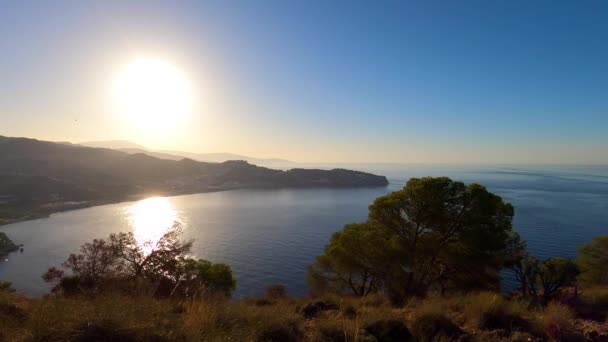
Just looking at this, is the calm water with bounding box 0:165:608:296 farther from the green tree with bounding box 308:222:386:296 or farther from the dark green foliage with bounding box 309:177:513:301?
the dark green foliage with bounding box 309:177:513:301

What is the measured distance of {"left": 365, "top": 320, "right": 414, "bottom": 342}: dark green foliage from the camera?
5938 millimetres

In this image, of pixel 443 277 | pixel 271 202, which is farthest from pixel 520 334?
pixel 271 202

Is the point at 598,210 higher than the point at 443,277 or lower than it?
lower

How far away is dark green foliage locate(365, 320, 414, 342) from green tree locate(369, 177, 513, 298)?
1155 centimetres

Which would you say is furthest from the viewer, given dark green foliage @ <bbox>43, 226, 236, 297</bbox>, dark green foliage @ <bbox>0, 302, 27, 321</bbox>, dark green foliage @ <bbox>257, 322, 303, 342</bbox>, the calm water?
the calm water

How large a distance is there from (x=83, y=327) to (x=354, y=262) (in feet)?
60.6

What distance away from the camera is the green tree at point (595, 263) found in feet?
90.8

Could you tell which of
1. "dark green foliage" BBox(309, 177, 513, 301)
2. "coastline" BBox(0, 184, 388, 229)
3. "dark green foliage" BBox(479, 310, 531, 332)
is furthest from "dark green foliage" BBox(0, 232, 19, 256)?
"dark green foliage" BBox(479, 310, 531, 332)

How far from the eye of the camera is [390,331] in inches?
237

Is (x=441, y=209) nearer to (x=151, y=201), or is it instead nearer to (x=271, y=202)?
(x=271, y=202)

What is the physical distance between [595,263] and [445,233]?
25646 millimetres

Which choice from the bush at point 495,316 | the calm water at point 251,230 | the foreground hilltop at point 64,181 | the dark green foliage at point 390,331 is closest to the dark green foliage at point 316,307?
the dark green foliage at point 390,331

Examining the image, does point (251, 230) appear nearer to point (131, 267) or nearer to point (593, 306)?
point (131, 267)

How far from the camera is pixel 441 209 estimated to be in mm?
17359
